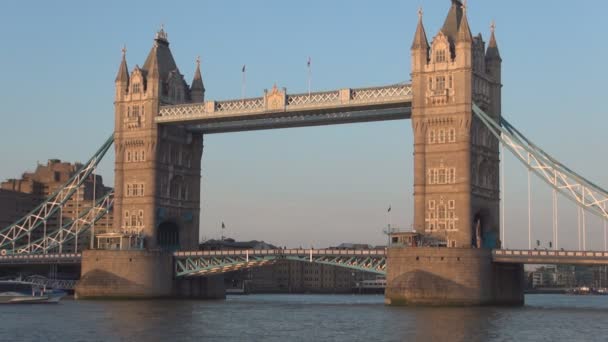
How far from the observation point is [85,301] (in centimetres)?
12838

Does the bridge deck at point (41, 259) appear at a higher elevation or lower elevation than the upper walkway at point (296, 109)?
lower

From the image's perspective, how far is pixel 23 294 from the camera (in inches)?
4978

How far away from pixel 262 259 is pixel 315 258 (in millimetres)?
7600

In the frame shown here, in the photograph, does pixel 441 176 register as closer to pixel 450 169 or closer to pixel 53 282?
pixel 450 169

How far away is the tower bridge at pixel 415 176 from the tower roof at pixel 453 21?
0.45ft

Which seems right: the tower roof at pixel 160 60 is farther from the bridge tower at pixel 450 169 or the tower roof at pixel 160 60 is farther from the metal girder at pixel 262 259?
the bridge tower at pixel 450 169

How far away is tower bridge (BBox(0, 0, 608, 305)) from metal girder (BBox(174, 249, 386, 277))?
0.56 ft

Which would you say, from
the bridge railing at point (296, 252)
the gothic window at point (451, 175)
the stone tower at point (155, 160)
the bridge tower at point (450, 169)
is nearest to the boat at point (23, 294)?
the stone tower at point (155, 160)

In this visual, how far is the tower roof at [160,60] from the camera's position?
13900cm

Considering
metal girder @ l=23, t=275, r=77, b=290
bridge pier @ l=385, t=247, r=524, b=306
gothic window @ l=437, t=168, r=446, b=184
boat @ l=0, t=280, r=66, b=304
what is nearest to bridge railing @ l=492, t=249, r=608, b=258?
bridge pier @ l=385, t=247, r=524, b=306

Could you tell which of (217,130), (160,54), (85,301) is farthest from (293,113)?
(85,301)

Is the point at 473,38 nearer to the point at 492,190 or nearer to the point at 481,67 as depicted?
the point at 481,67

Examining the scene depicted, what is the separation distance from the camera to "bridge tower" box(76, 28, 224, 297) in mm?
130500

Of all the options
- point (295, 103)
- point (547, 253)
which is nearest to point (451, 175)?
point (547, 253)
